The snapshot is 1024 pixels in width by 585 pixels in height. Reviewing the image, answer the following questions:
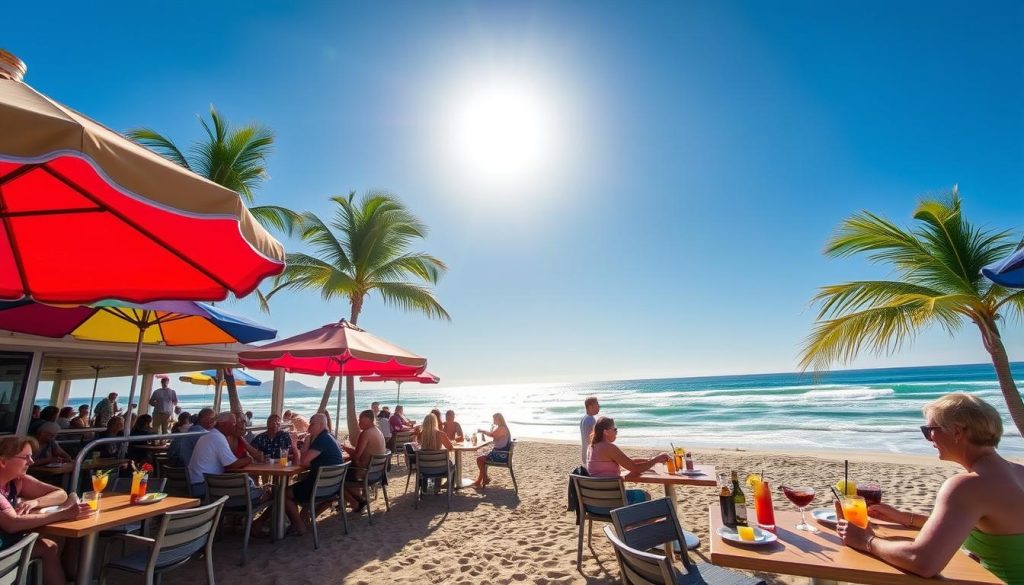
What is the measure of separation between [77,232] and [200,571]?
3.01 m

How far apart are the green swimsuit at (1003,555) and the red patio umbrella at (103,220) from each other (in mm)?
3421

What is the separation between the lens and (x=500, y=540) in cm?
458

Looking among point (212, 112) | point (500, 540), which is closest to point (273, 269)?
point (500, 540)

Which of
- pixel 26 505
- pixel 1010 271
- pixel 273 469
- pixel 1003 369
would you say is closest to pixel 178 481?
pixel 273 469

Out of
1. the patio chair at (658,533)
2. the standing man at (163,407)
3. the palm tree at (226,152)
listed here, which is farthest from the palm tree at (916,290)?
the standing man at (163,407)

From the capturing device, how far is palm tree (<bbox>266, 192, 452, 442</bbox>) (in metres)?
11.5

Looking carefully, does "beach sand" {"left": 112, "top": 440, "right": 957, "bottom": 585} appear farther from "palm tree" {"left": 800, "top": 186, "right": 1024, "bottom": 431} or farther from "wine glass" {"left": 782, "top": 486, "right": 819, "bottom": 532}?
"palm tree" {"left": 800, "top": 186, "right": 1024, "bottom": 431}

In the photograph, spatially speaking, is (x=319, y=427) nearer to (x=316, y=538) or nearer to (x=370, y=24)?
(x=316, y=538)

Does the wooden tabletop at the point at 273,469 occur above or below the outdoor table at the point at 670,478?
above

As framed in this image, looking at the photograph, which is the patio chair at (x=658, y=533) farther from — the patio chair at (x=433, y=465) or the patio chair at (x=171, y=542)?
the patio chair at (x=433, y=465)

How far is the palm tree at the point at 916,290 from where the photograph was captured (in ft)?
14.6

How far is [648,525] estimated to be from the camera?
2639mm

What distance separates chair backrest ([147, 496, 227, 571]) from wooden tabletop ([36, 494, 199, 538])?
28 centimetres

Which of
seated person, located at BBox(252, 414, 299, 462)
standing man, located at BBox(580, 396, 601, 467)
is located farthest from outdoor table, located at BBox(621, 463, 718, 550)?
seated person, located at BBox(252, 414, 299, 462)
